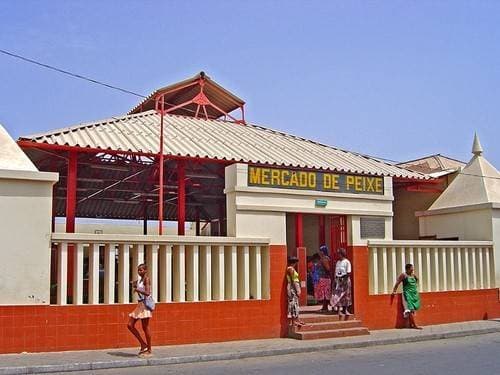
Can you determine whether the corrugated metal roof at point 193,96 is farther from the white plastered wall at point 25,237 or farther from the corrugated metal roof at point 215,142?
the white plastered wall at point 25,237

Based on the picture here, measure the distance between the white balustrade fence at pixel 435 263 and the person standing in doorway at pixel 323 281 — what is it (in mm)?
977

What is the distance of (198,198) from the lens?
830 inches

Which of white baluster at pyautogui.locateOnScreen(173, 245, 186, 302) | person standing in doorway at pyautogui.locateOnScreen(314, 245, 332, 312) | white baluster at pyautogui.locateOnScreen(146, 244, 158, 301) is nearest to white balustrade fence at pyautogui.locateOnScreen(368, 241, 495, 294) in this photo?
person standing in doorway at pyautogui.locateOnScreen(314, 245, 332, 312)

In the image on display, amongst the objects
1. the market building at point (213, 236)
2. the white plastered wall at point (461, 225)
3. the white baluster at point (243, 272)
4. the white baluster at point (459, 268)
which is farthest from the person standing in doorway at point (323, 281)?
the white plastered wall at point (461, 225)

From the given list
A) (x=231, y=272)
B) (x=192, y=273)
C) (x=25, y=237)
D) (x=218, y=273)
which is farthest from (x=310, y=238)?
(x=25, y=237)

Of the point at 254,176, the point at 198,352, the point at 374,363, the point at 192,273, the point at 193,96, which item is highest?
the point at 193,96

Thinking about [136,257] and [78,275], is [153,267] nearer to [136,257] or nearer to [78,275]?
[136,257]

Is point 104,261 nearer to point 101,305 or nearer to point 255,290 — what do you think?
point 101,305

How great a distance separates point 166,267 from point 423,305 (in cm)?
667

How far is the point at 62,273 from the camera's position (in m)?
10.6

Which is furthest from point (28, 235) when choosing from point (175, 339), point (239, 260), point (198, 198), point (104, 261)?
point (198, 198)

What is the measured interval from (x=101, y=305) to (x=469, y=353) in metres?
6.58

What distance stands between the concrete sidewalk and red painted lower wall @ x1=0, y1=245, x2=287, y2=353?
0.19 meters

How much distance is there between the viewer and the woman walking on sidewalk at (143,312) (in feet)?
33.3
